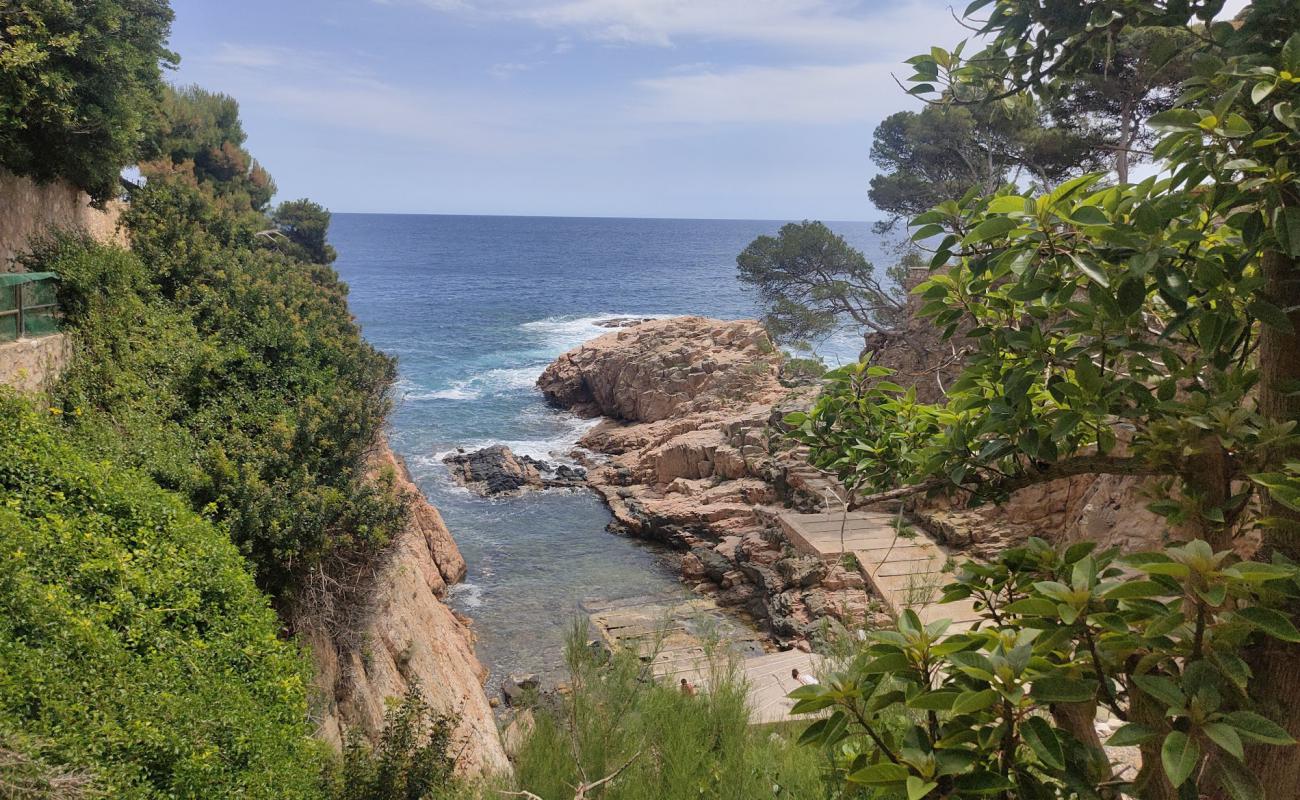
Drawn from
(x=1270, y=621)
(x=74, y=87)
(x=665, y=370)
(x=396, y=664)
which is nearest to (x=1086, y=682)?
(x=1270, y=621)

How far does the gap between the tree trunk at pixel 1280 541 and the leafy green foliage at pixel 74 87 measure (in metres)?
13.2

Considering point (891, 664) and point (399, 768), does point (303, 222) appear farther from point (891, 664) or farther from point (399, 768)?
point (891, 664)

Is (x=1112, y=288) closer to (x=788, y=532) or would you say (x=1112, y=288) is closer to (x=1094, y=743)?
(x=1094, y=743)

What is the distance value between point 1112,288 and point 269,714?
22.4 feet

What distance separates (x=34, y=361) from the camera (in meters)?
9.71

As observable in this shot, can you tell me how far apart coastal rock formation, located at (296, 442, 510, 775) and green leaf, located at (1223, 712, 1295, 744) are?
21.0ft

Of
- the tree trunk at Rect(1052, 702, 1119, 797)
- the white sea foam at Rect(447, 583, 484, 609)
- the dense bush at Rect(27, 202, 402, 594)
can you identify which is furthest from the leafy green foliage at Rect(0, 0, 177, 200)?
the tree trunk at Rect(1052, 702, 1119, 797)

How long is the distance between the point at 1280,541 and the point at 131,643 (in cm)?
693

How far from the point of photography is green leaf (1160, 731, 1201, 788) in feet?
4.79

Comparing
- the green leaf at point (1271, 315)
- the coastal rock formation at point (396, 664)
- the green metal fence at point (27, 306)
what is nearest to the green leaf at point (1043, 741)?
the green leaf at point (1271, 315)

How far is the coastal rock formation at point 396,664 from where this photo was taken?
885cm

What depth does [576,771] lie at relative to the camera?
16.1 ft

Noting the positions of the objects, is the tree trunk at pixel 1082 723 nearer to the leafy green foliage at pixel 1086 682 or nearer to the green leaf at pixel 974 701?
the leafy green foliage at pixel 1086 682

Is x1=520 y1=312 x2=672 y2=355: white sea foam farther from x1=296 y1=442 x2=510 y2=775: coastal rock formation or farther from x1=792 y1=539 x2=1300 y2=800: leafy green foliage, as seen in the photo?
x1=792 y1=539 x2=1300 y2=800: leafy green foliage
